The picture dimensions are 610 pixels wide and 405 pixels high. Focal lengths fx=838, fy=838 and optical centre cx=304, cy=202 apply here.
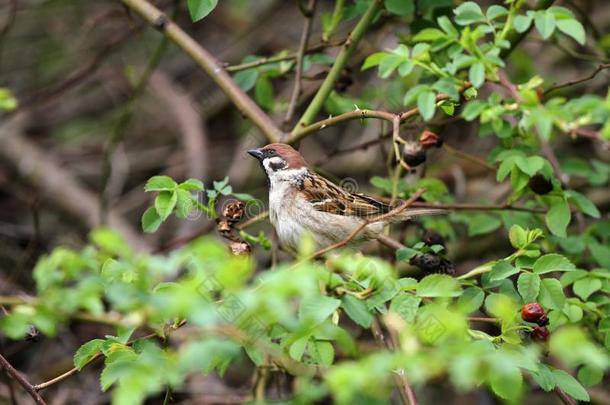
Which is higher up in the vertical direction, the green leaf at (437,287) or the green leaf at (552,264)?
the green leaf at (437,287)

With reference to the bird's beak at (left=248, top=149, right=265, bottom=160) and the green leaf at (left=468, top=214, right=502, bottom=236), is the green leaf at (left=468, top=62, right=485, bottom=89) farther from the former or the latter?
the bird's beak at (left=248, top=149, right=265, bottom=160)

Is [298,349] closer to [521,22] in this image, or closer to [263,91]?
[521,22]

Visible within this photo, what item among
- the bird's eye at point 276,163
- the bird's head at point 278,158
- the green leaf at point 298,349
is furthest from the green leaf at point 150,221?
the bird's eye at point 276,163

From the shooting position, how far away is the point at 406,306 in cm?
192

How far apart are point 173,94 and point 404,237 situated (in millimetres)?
2568

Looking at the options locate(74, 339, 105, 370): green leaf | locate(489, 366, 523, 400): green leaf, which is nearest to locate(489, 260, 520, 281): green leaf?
locate(489, 366, 523, 400): green leaf

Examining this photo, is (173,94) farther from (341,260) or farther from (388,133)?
(341,260)

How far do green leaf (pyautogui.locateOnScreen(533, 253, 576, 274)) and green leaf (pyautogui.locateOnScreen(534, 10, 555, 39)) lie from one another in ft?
1.95

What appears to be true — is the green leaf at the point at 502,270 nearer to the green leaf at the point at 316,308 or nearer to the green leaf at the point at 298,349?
the green leaf at the point at 298,349

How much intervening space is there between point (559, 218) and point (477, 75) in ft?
2.38

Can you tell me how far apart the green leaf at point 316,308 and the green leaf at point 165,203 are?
28.7 inches

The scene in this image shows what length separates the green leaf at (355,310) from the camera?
5.62ft

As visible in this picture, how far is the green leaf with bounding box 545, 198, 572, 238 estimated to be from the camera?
2.61m

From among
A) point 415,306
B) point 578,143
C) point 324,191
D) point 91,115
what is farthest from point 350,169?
point 415,306
